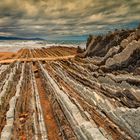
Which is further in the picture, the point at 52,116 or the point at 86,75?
the point at 86,75

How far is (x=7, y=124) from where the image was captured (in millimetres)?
13492

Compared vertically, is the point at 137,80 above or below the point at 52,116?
above

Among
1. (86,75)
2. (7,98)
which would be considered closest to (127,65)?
(86,75)

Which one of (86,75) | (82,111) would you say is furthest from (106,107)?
(86,75)

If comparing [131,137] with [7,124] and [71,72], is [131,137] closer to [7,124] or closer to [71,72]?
[7,124]

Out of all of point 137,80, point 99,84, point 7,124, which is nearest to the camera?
point 7,124

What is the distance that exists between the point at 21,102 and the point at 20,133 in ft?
16.8

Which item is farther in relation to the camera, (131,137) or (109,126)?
(109,126)

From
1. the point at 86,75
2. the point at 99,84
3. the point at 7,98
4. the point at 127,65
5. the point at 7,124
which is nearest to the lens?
the point at 7,124

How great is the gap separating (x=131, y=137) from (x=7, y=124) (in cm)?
566

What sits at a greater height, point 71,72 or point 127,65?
point 127,65

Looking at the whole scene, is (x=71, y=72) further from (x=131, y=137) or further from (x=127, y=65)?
(x=131, y=137)

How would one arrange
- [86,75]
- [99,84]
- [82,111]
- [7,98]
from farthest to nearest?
[86,75]
[99,84]
[7,98]
[82,111]

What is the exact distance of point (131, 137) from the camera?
11062 mm
